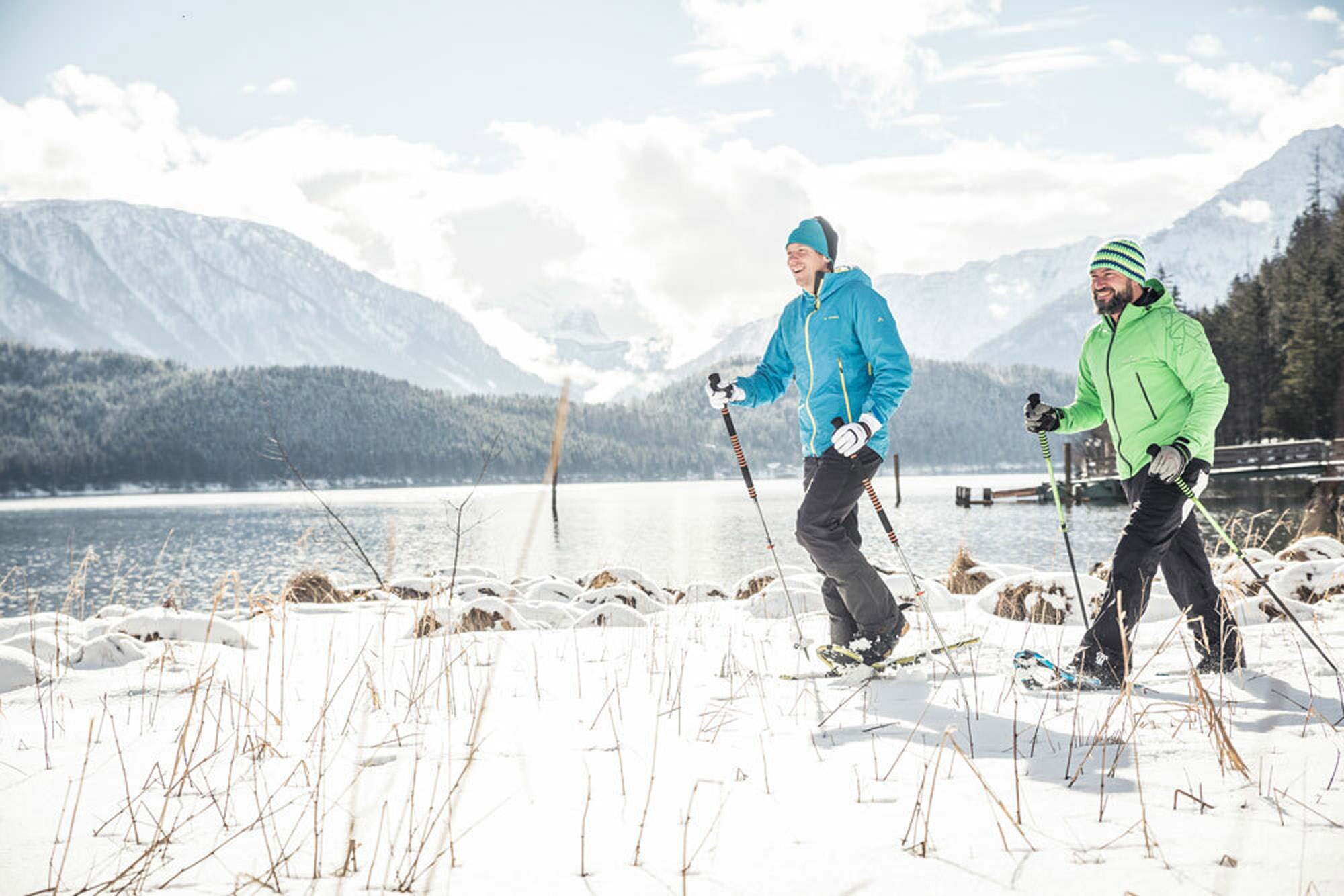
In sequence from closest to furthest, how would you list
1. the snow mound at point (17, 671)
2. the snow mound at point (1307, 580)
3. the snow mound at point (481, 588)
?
the snow mound at point (17, 671) → the snow mound at point (1307, 580) → the snow mound at point (481, 588)

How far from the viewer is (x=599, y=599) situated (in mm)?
7633

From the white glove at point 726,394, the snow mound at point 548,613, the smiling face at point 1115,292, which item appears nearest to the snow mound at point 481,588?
the snow mound at point 548,613

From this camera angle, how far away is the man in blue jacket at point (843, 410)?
14.7 feet

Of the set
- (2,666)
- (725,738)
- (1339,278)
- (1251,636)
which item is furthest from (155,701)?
(1339,278)

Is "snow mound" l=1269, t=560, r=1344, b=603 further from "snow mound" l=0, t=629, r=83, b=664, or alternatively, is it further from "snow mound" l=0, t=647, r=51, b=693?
"snow mound" l=0, t=629, r=83, b=664

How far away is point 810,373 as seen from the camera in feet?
15.8

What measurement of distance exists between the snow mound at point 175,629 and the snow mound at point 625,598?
303 cm

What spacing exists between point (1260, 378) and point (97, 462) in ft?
507

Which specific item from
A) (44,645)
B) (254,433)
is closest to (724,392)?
(44,645)

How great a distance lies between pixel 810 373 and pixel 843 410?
0.98 ft

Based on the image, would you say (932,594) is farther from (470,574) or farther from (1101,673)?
(470,574)

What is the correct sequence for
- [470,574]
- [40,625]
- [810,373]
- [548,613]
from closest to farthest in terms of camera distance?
1. [810,373]
2. [40,625]
3. [548,613]
4. [470,574]

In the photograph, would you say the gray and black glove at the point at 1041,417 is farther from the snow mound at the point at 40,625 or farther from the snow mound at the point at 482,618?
the snow mound at the point at 40,625

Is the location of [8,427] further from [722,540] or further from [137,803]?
[137,803]
